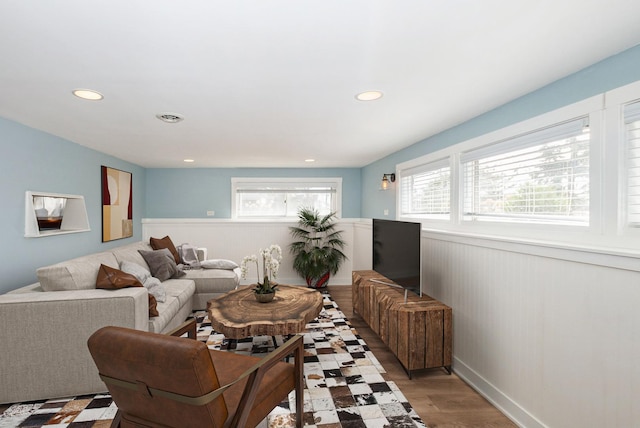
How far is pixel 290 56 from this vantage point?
1651mm

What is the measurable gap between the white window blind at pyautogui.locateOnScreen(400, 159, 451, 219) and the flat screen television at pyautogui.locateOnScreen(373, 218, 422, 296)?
474 millimetres

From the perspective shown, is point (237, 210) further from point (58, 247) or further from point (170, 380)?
point (170, 380)

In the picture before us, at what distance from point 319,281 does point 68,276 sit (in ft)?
12.1

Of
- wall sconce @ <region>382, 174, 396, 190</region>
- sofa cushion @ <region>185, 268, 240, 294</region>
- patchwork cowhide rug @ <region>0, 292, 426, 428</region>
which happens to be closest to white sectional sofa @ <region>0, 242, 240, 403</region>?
patchwork cowhide rug @ <region>0, 292, 426, 428</region>

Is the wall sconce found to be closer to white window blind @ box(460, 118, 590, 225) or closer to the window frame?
the window frame

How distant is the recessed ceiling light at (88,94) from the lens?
214 centimetres

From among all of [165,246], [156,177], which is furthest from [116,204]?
[156,177]

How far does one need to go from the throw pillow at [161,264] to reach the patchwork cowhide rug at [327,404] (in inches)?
60.6

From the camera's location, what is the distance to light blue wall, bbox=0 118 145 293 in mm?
2805

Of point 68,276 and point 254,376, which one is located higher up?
point 68,276

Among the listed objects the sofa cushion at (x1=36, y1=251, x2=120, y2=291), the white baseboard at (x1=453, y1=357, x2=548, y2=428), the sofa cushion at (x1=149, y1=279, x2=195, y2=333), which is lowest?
the white baseboard at (x1=453, y1=357, x2=548, y2=428)

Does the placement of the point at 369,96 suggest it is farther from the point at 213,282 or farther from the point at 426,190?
the point at 213,282

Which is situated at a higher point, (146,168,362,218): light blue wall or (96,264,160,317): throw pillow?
(146,168,362,218): light blue wall

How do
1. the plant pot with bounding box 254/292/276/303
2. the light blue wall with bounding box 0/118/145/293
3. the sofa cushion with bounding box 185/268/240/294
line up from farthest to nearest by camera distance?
the sofa cushion with bounding box 185/268/240/294 < the plant pot with bounding box 254/292/276/303 < the light blue wall with bounding box 0/118/145/293
